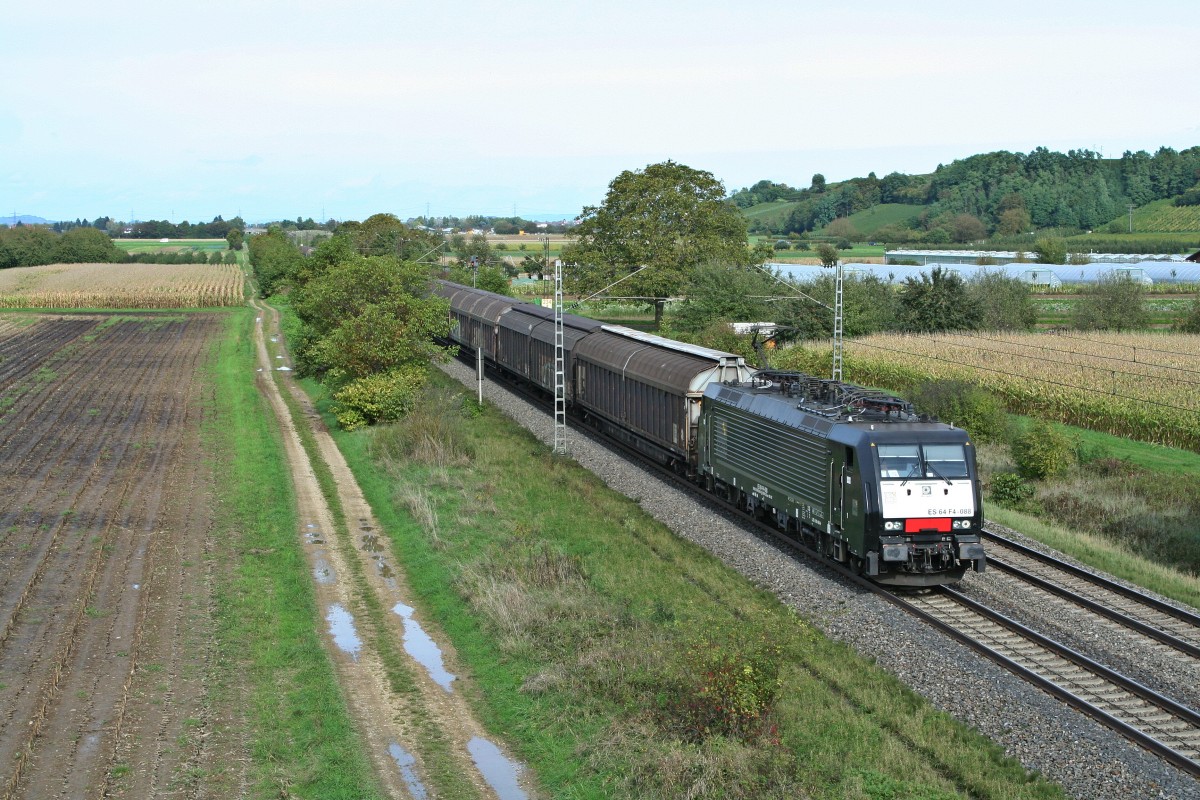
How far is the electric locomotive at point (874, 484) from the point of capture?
2038 centimetres

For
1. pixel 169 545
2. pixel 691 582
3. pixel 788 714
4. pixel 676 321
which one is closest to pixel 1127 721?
pixel 788 714

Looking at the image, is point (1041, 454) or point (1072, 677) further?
point (1041, 454)

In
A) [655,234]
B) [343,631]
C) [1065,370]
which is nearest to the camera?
[343,631]

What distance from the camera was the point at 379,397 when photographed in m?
41.9

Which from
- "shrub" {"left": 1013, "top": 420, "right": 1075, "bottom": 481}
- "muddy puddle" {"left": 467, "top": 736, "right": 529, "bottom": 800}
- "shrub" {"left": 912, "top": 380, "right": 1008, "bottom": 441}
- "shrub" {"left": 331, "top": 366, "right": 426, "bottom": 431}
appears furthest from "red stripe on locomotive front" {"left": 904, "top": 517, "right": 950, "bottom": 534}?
"shrub" {"left": 331, "top": 366, "right": 426, "bottom": 431}

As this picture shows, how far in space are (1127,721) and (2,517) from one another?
25966 mm

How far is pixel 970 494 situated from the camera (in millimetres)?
20578

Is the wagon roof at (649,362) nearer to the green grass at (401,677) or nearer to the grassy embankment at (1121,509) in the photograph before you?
the grassy embankment at (1121,509)

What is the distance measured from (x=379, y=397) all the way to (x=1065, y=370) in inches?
1141

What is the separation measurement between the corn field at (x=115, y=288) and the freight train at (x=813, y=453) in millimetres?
92817

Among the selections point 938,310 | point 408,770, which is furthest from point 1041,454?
point 938,310

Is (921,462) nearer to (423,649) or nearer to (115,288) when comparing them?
(423,649)

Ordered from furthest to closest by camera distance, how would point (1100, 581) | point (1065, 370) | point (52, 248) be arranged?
point (52, 248), point (1065, 370), point (1100, 581)

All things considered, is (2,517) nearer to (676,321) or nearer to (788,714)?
(788,714)
